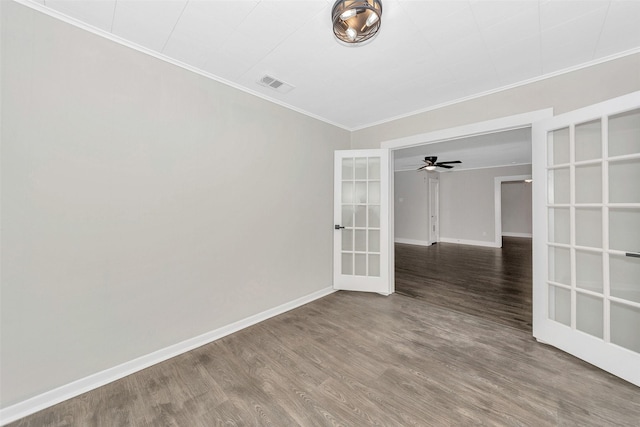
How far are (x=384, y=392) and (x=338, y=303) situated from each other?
1573 millimetres

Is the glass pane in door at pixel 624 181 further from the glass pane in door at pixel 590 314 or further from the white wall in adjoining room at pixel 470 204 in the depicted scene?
the white wall in adjoining room at pixel 470 204

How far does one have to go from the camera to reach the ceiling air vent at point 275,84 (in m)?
2.44

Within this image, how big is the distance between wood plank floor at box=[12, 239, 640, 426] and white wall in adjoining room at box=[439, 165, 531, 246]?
20.2 ft

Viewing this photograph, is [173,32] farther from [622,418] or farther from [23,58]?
[622,418]

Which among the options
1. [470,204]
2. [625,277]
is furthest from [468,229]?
[625,277]

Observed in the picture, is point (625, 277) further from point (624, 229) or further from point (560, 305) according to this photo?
point (560, 305)

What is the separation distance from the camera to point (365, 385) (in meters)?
1.75

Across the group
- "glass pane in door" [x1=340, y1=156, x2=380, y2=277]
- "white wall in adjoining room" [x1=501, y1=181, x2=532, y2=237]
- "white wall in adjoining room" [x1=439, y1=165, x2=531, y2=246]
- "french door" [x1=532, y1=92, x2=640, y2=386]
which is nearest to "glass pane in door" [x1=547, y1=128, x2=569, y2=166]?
"french door" [x1=532, y1=92, x2=640, y2=386]

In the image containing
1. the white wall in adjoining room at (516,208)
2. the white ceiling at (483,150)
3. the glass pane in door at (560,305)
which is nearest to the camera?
the glass pane in door at (560,305)

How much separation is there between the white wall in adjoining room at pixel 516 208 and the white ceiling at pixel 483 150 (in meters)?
4.04

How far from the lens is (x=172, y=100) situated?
2127 mm

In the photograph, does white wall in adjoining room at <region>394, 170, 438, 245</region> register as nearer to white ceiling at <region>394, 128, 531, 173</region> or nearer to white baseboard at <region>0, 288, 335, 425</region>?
white ceiling at <region>394, 128, 531, 173</region>

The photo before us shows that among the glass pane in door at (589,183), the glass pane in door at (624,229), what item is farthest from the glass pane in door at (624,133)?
the glass pane in door at (624,229)

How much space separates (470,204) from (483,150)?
3.04m
